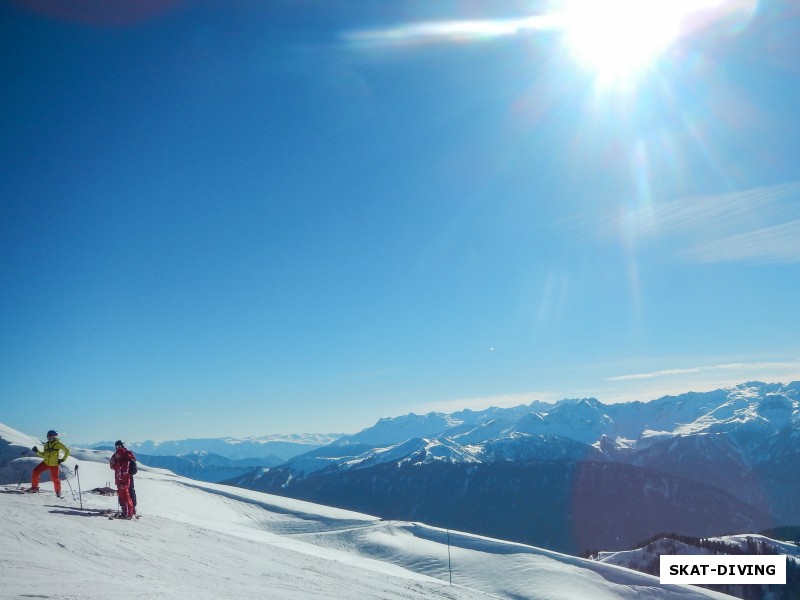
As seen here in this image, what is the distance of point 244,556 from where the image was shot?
16.5 metres

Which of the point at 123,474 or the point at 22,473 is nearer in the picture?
the point at 123,474

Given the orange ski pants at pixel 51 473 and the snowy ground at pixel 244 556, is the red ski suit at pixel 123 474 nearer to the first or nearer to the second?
the snowy ground at pixel 244 556

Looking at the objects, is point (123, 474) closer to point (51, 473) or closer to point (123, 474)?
point (123, 474)

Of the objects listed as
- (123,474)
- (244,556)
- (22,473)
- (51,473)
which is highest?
(123,474)

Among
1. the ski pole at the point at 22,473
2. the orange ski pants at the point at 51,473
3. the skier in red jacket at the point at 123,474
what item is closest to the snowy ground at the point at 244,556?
the ski pole at the point at 22,473

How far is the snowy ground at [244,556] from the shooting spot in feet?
35.9

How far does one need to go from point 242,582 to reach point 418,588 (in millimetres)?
7115

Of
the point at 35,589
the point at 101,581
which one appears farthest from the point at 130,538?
the point at 35,589

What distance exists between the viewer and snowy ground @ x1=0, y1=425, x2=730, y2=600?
10.9 metres

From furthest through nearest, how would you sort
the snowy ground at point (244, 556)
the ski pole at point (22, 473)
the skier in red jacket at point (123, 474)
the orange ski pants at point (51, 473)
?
the ski pole at point (22, 473) < the orange ski pants at point (51, 473) < the skier in red jacket at point (123, 474) < the snowy ground at point (244, 556)

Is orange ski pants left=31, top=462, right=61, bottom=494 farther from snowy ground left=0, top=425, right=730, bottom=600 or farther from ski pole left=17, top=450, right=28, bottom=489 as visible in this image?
ski pole left=17, top=450, right=28, bottom=489

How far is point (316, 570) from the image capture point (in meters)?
16.8

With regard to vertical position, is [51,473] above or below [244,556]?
above

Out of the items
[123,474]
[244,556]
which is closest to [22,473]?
[123,474]
